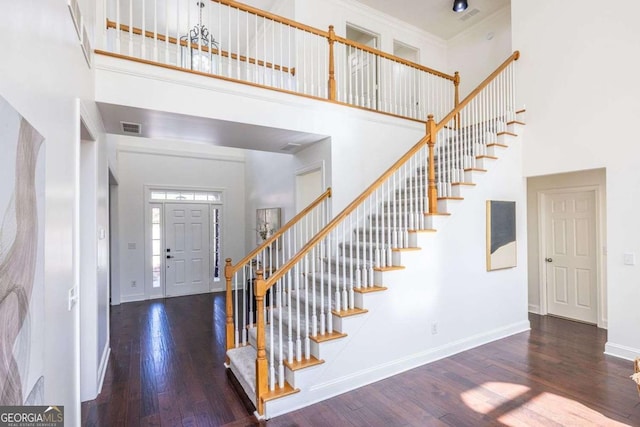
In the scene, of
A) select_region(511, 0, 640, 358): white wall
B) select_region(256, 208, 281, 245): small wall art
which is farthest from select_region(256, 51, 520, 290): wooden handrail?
select_region(256, 208, 281, 245): small wall art

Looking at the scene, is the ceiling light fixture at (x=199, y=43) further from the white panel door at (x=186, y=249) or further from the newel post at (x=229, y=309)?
the white panel door at (x=186, y=249)

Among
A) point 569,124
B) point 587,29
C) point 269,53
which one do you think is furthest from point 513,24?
point 269,53

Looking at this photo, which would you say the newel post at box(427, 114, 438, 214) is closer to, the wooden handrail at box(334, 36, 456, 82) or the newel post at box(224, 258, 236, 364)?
the wooden handrail at box(334, 36, 456, 82)

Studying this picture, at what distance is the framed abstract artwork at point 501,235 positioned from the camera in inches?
160

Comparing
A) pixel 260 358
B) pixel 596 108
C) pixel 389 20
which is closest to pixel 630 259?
pixel 596 108

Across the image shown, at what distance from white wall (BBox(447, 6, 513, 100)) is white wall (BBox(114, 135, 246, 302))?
16.9ft

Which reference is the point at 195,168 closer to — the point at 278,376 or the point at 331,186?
the point at 331,186

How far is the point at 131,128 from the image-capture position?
3.75m

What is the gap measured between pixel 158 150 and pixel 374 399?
6.34 meters

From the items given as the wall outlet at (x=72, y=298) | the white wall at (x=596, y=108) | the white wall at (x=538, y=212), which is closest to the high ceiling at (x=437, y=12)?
the white wall at (x=596, y=108)

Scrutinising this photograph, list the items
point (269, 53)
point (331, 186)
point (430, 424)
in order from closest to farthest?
1. point (430, 424)
2. point (331, 186)
3. point (269, 53)

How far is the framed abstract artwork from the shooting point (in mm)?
4062

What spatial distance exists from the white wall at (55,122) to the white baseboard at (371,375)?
1421mm

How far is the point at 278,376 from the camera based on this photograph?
109 inches
